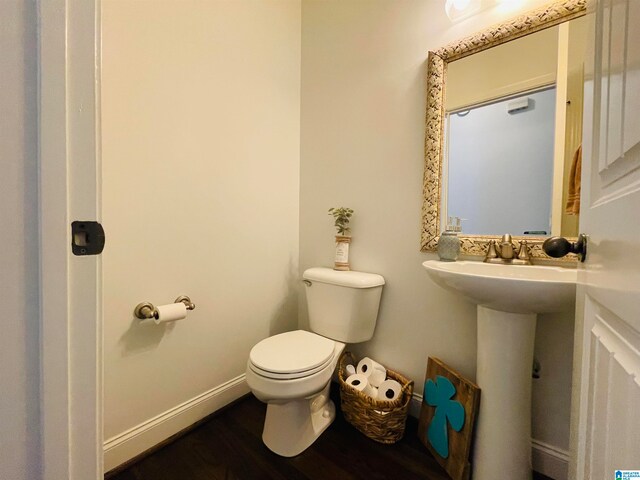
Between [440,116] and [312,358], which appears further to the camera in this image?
[440,116]

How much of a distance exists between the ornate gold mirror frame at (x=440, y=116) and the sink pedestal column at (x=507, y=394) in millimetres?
317

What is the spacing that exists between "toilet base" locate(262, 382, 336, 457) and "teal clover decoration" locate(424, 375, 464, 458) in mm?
515

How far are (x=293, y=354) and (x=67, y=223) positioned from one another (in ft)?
3.27

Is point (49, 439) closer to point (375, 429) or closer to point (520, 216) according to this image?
point (375, 429)

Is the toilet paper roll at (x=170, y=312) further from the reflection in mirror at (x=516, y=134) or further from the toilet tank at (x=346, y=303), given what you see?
the reflection in mirror at (x=516, y=134)

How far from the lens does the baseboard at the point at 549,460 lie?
104 centimetres

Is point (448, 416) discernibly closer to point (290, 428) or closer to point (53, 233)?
point (290, 428)

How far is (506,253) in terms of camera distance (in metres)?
1.11

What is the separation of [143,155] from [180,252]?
0.45 m

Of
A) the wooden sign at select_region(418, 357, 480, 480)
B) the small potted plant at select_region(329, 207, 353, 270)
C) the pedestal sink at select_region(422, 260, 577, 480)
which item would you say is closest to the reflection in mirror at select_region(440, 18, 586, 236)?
the pedestal sink at select_region(422, 260, 577, 480)

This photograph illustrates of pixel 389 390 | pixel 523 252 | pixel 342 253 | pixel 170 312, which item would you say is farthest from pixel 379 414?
pixel 170 312

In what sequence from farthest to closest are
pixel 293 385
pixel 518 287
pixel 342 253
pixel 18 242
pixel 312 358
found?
pixel 342 253 → pixel 312 358 → pixel 293 385 → pixel 518 287 → pixel 18 242

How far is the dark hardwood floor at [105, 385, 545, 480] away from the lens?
43.1 inches

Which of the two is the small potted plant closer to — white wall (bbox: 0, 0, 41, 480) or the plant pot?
the plant pot
